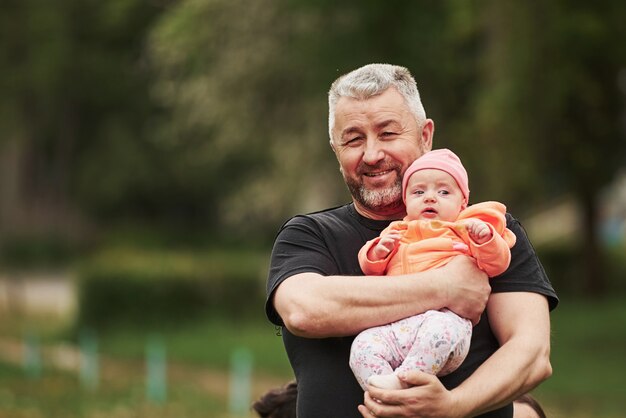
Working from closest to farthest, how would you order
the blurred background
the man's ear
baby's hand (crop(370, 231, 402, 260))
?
baby's hand (crop(370, 231, 402, 260)), the man's ear, the blurred background

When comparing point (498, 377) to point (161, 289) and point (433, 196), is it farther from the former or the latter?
point (161, 289)

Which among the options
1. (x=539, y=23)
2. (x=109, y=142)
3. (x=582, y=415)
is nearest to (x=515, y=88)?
(x=539, y=23)

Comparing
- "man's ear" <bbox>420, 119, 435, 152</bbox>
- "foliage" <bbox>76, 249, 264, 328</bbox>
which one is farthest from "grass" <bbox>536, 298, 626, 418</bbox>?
"man's ear" <bbox>420, 119, 435, 152</bbox>

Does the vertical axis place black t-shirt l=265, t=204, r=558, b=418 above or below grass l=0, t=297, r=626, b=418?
below

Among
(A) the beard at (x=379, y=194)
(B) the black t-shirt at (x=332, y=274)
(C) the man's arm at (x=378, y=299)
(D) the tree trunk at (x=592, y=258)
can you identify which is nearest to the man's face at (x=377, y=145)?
(A) the beard at (x=379, y=194)

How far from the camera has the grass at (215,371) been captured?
15102mm

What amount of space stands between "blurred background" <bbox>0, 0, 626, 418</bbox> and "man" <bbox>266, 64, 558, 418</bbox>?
420 inches

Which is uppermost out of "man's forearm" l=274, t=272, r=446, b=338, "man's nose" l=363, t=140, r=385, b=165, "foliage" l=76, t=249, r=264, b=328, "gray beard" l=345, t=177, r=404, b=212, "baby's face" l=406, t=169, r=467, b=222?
"foliage" l=76, t=249, r=264, b=328

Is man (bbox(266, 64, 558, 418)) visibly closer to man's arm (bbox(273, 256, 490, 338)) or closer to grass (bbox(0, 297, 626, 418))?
man's arm (bbox(273, 256, 490, 338))

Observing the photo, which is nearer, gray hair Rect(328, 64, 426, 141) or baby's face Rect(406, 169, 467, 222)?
baby's face Rect(406, 169, 467, 222)

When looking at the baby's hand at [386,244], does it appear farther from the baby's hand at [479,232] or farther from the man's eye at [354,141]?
the man's eye at [354,141]

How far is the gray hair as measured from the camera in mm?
3775

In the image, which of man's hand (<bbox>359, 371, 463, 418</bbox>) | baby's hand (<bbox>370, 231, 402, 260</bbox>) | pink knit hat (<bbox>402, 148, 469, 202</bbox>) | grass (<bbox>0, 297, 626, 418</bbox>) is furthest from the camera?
grass (<bbox>0, 297, 626, 418</bbox>)

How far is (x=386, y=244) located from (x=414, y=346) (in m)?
0.34
